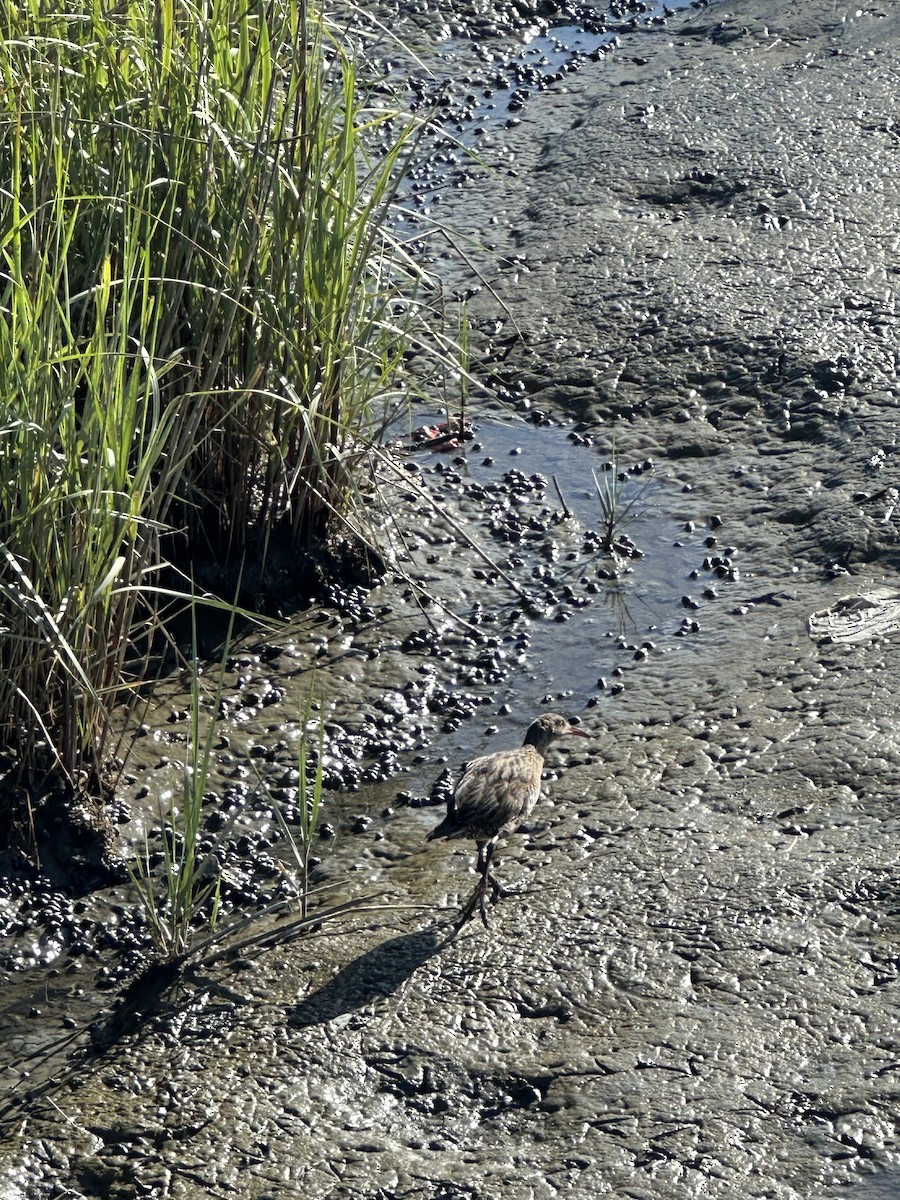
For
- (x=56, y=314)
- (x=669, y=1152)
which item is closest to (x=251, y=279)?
(x=56, y=314)

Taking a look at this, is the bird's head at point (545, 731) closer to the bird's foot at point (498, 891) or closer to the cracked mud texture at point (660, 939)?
the cracked mud texture at point (660, 939)

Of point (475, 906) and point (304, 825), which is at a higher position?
point (304, 825)

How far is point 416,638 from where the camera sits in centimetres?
571

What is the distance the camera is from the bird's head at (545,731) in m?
4.96

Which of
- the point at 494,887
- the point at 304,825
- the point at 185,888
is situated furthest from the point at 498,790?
the point at 185,888

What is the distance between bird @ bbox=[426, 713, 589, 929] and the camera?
4.36 m

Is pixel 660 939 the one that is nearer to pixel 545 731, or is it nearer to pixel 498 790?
pixel 498 790

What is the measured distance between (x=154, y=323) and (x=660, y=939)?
232 cm

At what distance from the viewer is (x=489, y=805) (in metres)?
4.36

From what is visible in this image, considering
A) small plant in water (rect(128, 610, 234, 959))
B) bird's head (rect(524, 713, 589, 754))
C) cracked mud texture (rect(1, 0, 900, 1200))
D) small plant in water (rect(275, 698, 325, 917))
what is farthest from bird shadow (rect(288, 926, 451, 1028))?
bird's head (rect(524, 713, 589, 754))

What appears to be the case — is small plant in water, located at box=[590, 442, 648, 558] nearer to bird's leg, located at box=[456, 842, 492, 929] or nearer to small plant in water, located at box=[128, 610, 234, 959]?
bird's leg, located at box=[456, 842, 492, 929]

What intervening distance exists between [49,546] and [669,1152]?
2251mm

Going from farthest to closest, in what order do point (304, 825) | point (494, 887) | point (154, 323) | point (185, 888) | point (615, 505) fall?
1. point (615, 505)
2. point (154, 323)
3. point (494, 887)
4. point (304, 825)
5. point (185, 888)

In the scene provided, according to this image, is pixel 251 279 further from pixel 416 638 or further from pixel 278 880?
pixel 278 880
